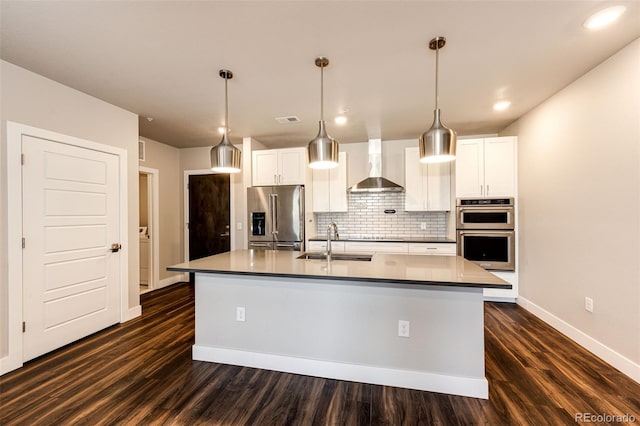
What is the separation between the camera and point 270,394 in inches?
77.0

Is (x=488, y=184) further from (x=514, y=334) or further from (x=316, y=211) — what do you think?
(x=316, y=211)

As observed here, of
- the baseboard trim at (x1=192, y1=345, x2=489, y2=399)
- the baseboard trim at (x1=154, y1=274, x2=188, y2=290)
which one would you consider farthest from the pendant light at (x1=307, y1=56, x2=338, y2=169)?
the baseboard trim at (x1=154, y1=274, x2=188, y2=290)

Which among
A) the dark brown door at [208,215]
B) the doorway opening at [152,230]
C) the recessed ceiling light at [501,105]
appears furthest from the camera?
the dark brown door at [208,215]

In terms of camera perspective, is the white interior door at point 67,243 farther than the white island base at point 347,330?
Yes

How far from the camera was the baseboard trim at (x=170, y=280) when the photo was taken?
477 centimetres

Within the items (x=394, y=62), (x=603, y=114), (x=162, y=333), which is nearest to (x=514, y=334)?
(x=603, y=114)

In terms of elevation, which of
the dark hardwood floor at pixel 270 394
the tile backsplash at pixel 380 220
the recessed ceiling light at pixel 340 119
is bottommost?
the dark hardwood floor at pixel 270 394

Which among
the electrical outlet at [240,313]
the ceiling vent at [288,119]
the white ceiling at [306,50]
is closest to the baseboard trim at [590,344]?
the white ceiling at [306,50]

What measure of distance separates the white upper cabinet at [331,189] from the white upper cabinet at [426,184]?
1.01m

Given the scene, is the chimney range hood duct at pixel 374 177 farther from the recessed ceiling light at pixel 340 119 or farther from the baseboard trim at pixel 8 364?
the baseboard trim at pixel 8 364

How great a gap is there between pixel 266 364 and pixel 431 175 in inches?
139

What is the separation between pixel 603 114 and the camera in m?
2.37

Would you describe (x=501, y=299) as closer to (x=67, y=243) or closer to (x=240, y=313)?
(x=240, y=313)

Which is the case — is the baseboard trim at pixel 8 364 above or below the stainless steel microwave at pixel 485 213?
below
